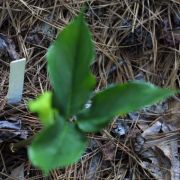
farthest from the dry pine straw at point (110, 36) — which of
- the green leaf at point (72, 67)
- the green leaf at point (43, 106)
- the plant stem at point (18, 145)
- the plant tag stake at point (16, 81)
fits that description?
the green leaf at point (43, 106)

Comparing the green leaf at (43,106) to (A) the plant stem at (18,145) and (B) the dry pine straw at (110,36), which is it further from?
(B) the dry pine straw at (110,36)

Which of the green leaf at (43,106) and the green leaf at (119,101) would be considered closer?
the green leaf at (43,106)

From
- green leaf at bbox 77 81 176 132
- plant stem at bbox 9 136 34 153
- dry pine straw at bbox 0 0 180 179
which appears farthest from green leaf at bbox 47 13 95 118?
dry pine straw at bbox 0 0 180 179

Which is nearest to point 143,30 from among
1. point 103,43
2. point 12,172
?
point 103,43

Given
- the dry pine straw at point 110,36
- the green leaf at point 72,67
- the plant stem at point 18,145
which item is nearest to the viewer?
the green leaf at point 72,67

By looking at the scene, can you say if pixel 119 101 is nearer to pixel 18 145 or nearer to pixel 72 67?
pixel 72 67

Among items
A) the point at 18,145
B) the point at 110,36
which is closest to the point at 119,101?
the point at 18,145
